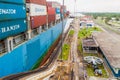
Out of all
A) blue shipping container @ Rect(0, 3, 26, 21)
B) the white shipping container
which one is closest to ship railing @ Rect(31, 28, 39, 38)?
the white shipping container

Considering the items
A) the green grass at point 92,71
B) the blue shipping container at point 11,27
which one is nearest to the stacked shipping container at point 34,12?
the blue shipping container at point 11,27

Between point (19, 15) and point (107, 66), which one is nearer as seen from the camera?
point (19, 15)

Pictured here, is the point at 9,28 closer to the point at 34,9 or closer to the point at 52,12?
the point at 34,9

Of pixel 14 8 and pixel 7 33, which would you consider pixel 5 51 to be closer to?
pixel 7 33

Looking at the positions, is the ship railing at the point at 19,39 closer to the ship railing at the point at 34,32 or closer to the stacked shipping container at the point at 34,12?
the stacked shipping container at the point at 34,12

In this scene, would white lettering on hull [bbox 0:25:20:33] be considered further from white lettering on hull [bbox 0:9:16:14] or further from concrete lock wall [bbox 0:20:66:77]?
concrete lock wall [bbox 0:20:66:77]

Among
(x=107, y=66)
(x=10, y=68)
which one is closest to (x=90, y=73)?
(x=107, y=66)

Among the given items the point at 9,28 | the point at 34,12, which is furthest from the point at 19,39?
the point at 34,12
